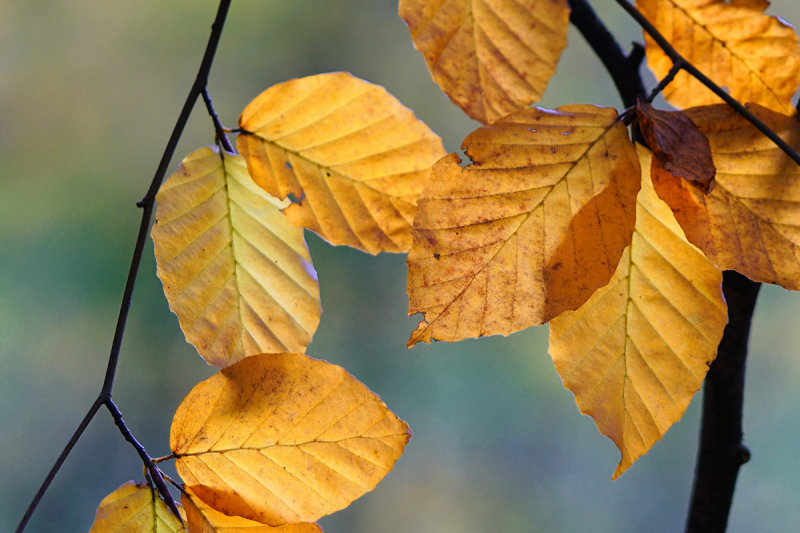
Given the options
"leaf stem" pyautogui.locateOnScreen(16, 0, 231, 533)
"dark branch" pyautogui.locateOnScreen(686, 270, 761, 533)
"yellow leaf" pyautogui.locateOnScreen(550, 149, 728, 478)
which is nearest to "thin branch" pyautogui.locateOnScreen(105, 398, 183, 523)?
"leaf stem" pyautogui.locateOnScreen(16, 0, 231, 533)

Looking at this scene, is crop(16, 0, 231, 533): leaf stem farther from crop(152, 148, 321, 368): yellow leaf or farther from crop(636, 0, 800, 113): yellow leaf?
crop(636, 0, 800, 113): yellow leaf

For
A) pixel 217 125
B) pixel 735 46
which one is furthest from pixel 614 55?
pixel 217 125

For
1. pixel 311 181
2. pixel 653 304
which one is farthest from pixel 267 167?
pixel 653 304

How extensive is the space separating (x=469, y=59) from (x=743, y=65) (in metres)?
0.10

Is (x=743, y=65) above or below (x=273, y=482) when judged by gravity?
above

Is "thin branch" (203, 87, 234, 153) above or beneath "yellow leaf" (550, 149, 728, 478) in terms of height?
above

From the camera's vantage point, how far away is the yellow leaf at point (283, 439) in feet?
0.62

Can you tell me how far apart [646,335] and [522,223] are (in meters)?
0.05

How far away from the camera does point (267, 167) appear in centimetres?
21

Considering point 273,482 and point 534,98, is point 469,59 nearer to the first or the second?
point 534,98

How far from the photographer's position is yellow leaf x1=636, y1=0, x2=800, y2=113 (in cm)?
22

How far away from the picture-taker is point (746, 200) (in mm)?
176

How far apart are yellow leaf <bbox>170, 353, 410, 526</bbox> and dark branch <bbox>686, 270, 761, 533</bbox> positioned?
0.16 m

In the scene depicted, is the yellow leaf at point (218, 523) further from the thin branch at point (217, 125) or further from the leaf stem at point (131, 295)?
the thin branch at point (217, 125)
